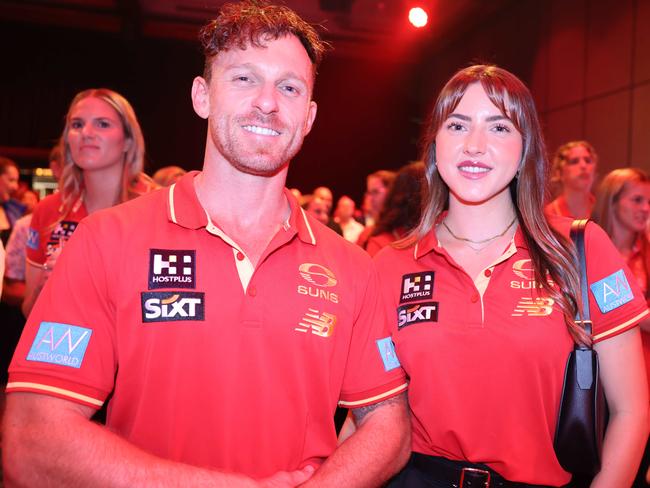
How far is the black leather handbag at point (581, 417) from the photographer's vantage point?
1779 mm

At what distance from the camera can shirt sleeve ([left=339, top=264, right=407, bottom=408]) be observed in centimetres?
182

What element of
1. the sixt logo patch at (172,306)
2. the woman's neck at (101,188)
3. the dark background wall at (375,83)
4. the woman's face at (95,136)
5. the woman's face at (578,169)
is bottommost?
the sixt logo patch at (172,306)

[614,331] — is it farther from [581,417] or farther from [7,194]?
[7,194]

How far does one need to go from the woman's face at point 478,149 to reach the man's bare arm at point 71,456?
3.63 feet

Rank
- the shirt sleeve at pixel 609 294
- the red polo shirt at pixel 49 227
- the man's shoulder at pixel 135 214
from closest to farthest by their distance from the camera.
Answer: the man's shoulder at pixel 135 214 < the shirt sleeve at pixel 609 294 < the red polo shirt at pixel 49 227

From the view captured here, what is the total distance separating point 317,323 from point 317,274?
0.48 ft

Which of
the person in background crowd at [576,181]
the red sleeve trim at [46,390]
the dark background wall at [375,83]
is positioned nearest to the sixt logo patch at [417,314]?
the red sleeve trim at [46,390]

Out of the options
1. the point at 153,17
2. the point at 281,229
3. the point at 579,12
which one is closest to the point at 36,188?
the point at 153,17

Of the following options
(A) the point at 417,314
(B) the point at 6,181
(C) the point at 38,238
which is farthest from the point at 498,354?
(B) the point at 6,181

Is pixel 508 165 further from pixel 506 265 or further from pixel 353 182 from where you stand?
pixel 353 182

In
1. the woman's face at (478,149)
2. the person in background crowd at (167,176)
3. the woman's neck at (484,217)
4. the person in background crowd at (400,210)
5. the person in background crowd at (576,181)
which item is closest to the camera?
the woman's face at (478,149)

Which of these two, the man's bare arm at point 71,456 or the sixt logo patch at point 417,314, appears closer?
the man's bare arm at point 71,456

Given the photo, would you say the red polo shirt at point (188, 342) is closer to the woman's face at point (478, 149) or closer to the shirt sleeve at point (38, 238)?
the woman's face at point (478, 149)

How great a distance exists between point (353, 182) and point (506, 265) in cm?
1157
